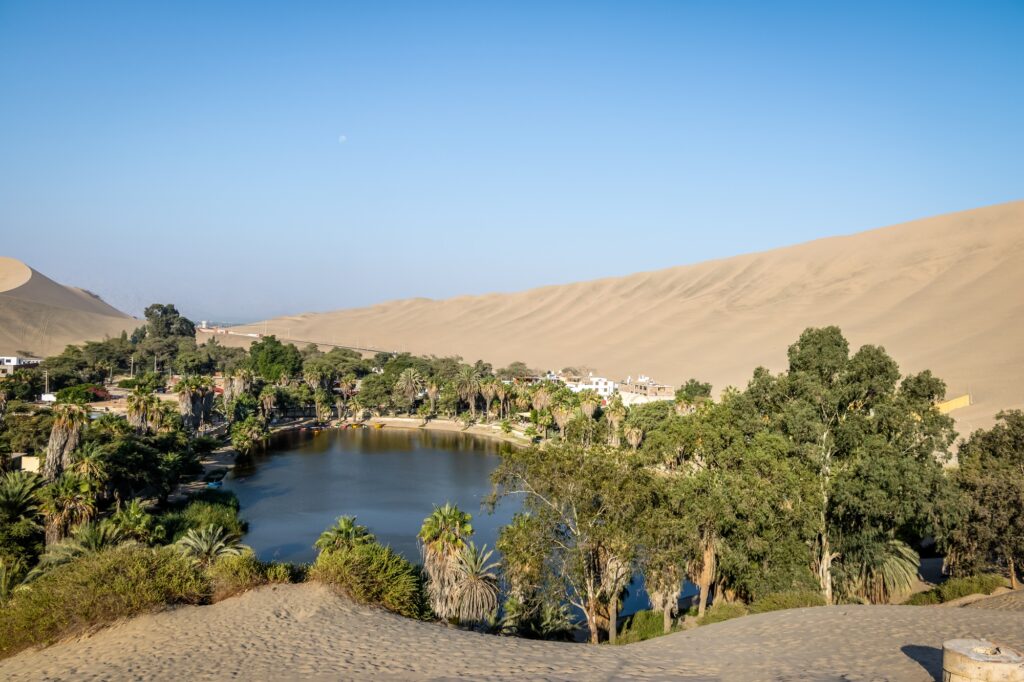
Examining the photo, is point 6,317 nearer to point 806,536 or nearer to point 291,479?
point 291,479

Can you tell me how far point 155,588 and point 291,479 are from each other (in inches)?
1129

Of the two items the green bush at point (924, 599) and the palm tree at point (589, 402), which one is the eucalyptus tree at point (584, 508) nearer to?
the green bush at point (924, 599)

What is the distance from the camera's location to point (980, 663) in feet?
25.9

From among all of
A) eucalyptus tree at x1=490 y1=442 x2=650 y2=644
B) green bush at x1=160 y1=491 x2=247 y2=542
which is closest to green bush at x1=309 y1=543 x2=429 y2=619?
eucalyptus tree at x1=490 y1=442 x2=650 y2=644

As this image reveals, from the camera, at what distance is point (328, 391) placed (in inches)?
2972

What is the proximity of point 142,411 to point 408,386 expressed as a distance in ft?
106

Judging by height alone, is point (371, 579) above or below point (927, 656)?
below

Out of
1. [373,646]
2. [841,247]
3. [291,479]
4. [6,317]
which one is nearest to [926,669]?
[373,646]

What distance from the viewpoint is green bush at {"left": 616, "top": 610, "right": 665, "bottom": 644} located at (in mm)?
17656

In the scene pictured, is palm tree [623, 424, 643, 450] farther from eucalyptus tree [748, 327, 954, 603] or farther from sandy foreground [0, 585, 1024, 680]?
sandy foreground [0, 585, 1024, 680]

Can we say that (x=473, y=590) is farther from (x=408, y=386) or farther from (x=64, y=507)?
(x=408, y=386)

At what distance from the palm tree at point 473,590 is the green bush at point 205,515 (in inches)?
467

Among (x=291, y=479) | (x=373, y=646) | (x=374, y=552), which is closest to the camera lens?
(x=373, y=646)

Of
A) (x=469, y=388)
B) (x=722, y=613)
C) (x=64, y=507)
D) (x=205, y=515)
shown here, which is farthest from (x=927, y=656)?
(x=469, y=388)
